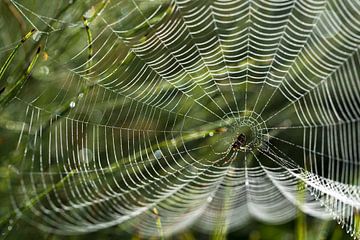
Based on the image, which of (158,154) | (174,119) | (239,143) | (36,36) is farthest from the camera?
(174,119)

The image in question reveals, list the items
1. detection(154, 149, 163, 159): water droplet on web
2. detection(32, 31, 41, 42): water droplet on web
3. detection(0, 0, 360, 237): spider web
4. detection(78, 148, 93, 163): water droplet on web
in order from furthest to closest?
detection(154, 149, 163, 159): water droplet on web
detection(78, 148, 93, 163): water droplet on web
detection(0, 0, 360, 237): spider web
detection(32, 31, 41, 42): water droplet on web

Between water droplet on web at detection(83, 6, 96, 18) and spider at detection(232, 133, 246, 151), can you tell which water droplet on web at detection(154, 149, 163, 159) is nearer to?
spider at detection(232, 133, 246, 151)

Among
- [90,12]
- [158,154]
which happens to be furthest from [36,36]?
[158,154]

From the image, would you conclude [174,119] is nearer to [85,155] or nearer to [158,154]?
[158,154]

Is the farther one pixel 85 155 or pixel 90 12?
pixel 85 155

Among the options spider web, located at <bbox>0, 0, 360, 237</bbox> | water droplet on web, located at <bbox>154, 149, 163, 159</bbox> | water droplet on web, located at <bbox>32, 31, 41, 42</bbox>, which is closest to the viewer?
water droplet on web, located at <bbox>32, 31, 41, 42</bbox>

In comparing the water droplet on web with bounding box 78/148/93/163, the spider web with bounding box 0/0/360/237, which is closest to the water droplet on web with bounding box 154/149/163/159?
the spider web with bounding box 0/0/360/237
